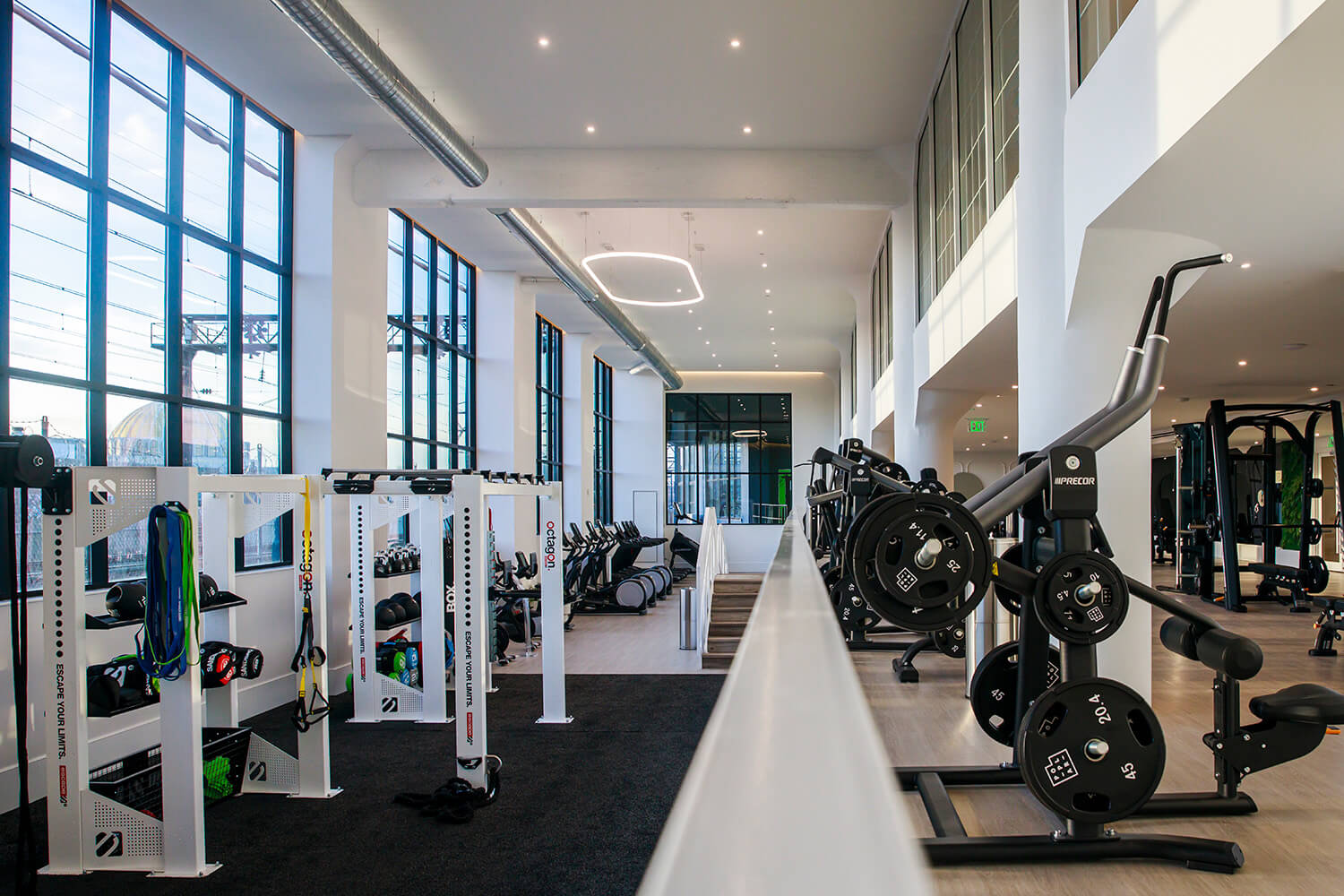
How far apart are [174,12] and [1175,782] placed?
25.2 feet

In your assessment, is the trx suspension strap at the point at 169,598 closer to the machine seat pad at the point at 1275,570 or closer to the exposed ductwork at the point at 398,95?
the exposed ductwork at the point at 398,95

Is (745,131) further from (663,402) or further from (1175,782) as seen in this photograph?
(663,402)

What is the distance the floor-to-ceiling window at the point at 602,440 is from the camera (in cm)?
2039

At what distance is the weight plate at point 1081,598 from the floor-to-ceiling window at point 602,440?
16.8 meters

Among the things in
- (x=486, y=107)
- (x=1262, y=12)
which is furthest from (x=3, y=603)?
(x=1262, y=12)

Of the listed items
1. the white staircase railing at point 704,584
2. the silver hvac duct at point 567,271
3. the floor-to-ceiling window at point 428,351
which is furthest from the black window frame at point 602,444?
the white staircase railing at point 704,584

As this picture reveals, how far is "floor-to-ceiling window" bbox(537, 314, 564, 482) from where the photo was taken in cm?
1562

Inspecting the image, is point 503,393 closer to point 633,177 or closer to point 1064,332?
point 633,177

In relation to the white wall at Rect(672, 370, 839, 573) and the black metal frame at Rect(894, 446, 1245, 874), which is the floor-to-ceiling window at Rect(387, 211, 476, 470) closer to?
the black metal frame at Rect(894, 446, 1245, 874)

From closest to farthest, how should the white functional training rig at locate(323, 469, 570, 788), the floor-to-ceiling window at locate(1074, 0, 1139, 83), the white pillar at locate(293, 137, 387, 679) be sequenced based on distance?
1. the floor-to-ceiling window at locate(1074, 0, 1139, 83)
2. the white functional training rig at locate(323, 469, 570, 788)
3. the white pillar at locate(293, 137, 387, 679)

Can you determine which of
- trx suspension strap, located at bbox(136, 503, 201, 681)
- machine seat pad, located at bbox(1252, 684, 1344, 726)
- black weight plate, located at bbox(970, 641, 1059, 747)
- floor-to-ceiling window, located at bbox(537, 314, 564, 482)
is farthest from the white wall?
machine seat pad, located at bbox(1252, 684, 1344, 726)

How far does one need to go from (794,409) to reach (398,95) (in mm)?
18350

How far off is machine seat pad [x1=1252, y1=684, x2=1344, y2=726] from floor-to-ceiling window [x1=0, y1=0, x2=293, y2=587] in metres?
6.43

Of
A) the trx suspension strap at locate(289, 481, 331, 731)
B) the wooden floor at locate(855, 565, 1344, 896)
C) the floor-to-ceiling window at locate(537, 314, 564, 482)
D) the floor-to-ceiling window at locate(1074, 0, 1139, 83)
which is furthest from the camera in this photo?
the floor-to-ceiling window at locate(537, 314, 564, 482)
